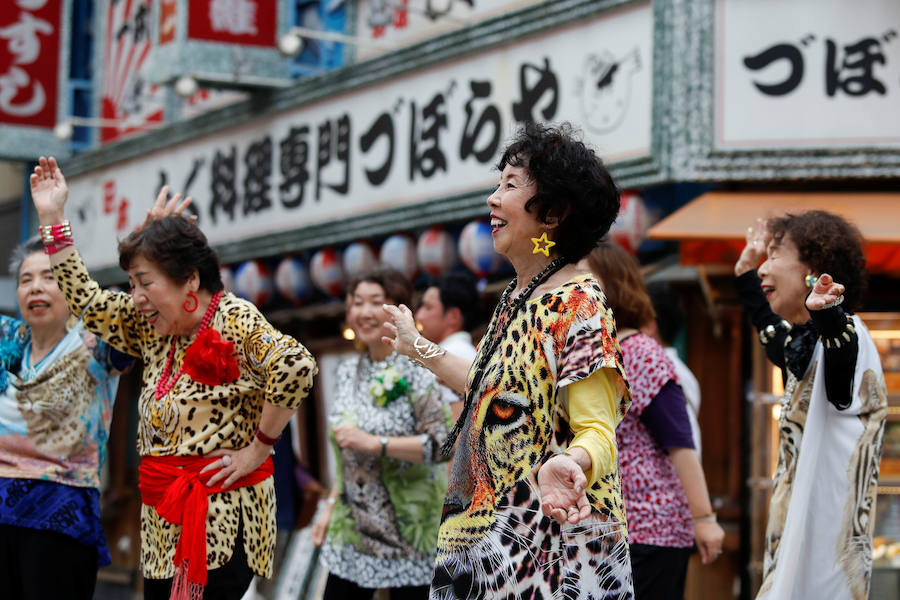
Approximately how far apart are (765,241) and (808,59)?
3.62 m

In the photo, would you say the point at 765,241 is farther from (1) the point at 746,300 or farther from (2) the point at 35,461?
(2) the point at 35,461

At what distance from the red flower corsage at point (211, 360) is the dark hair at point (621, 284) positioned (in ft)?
4.83

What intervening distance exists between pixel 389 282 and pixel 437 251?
373 centimetres

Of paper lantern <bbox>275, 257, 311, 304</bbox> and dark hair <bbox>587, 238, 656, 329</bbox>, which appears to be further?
paper lantern <bbox>275, 257, 311, 304</bbox>

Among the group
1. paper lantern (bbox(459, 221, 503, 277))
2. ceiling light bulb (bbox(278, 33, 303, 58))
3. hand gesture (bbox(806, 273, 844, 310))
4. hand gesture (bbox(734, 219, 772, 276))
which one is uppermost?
ceiling light bulb (bbox(278, 33, 303, 58))

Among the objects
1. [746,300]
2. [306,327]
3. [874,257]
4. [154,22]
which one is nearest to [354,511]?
[746,300]

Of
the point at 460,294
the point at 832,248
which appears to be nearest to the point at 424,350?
the point at 832,248

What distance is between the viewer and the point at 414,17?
425 inches

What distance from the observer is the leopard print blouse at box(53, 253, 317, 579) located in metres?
4.21

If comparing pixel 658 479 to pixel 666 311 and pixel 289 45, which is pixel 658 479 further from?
pixel 289 45

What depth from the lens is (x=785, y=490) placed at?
14.0 feet

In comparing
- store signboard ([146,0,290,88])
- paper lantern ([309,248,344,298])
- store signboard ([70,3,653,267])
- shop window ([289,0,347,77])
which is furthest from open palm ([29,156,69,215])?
shop window ([289,0,347,77])

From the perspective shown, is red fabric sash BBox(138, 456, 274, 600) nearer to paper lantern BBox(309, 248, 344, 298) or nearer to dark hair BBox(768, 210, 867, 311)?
dark hair BBox(768, 210, 867, 311)

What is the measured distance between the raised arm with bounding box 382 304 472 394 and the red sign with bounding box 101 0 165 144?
34.0ft
